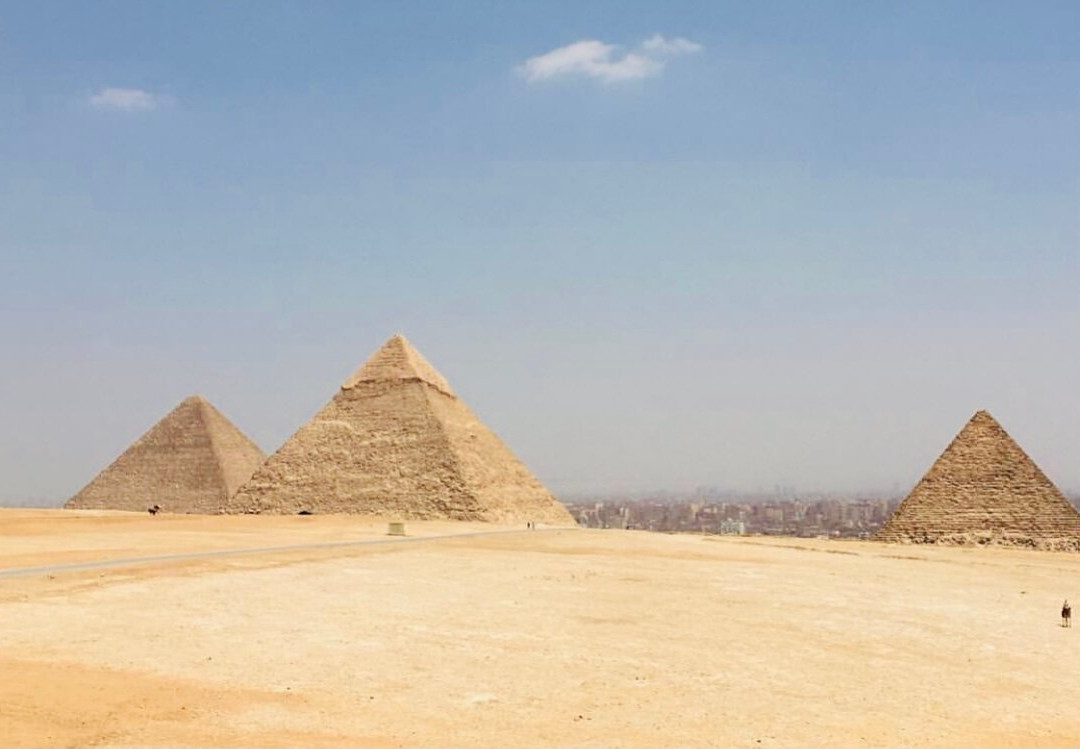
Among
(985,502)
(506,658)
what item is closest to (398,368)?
(985,502)

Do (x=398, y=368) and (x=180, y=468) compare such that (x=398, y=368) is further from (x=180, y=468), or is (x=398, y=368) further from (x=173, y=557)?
(x=173, y=557)

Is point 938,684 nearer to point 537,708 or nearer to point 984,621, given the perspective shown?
point 537,708

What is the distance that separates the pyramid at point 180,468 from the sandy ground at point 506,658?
170ft

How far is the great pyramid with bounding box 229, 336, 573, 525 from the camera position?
60188 mm

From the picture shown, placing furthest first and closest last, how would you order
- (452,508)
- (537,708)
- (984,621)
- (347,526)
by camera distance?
(452,508) < (347,526) < (984,621) < (537,708)

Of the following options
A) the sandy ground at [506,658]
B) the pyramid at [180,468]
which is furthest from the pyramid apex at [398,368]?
the sandy ground at [506,658]

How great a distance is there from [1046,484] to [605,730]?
5165 centimetres

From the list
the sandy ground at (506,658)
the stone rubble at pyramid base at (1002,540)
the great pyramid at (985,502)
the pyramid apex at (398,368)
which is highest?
the pyramid apex at (398,368)

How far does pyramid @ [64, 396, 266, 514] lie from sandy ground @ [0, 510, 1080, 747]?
51798 mm

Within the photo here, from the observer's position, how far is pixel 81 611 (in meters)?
14.9

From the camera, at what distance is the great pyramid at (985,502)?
5212 cm

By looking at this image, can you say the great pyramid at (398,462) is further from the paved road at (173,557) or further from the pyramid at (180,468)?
the paved road at (173,557)

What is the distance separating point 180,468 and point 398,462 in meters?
25.4

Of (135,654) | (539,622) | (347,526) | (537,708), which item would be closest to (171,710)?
(135,654)
